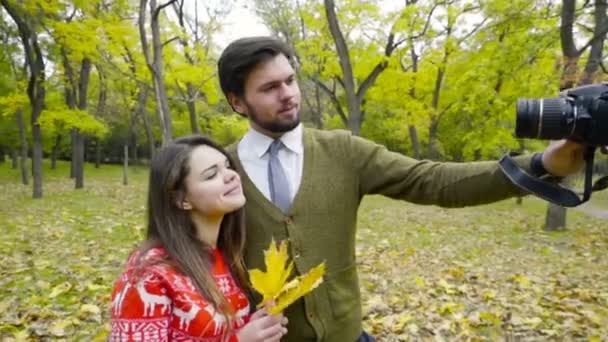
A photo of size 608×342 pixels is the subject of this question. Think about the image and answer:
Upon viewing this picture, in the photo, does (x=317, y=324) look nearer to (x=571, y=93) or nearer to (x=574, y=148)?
(x=574, y=148)

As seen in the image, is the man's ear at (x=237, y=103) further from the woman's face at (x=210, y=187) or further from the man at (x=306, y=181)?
the woman's face at (x=210, y=187)

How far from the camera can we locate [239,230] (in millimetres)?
1757

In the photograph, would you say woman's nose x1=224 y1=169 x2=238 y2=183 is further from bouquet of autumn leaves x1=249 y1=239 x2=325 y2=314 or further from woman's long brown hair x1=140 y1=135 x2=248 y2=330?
bouquet of autumn leaves x1=249 y1=239 x2=325 y2=314

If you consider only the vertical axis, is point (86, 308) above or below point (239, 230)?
below

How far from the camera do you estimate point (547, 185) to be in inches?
55.2

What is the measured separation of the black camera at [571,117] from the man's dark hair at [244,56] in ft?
2.99

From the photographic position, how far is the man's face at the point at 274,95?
177 centimetres

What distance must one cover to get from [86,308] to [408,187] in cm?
325

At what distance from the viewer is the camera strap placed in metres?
1.39

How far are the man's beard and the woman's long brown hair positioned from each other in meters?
0.19

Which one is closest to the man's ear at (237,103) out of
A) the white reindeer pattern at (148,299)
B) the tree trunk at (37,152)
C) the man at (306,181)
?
the man at (306,181)

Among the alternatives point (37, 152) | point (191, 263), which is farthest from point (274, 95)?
point (37, 152)

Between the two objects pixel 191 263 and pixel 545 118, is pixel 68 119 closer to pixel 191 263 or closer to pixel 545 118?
pixel 191 263

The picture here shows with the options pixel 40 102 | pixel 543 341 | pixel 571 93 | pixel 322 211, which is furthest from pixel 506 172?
pixel 40 102
